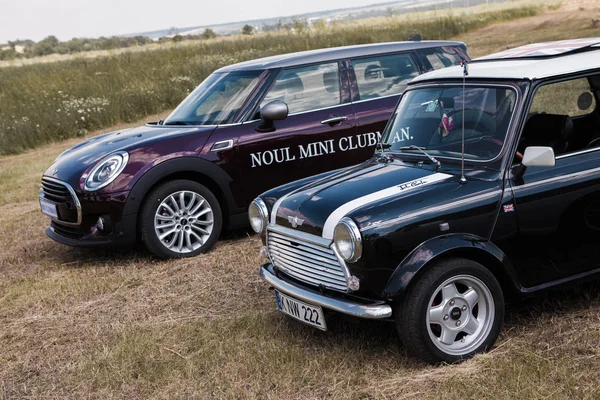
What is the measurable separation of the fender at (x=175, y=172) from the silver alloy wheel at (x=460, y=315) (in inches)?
138

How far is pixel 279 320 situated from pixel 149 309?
3.87 feet

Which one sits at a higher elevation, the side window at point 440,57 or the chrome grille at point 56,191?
the side window at point 440,57

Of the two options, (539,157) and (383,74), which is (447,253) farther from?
(383,74)

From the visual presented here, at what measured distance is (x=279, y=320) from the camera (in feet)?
17.6

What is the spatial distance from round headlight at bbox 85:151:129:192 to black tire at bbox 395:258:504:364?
3656 mm

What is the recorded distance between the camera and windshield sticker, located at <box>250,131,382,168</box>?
748 centimetres

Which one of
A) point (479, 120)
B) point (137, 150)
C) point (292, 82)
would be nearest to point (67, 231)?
point (137, 150)

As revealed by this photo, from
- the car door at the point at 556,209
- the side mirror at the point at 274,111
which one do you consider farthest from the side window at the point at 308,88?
the car door at the point at 556,209

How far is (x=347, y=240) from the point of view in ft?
13.8

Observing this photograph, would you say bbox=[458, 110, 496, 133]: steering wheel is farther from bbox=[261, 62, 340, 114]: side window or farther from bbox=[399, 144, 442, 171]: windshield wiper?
bbox=[261, 62, 340, 114]: side window

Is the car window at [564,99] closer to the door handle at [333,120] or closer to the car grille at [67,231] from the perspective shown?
the door handle at [333,120]

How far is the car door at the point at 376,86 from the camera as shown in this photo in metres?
7.86

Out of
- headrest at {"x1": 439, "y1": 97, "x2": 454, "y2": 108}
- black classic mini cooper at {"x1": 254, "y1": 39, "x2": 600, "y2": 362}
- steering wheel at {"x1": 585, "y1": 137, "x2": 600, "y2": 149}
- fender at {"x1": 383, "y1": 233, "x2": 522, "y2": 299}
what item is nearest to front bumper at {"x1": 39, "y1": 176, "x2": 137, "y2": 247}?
black classic mini cooper at {"x1": 254, "y1": 39, "x2": 600, "y2": 362}

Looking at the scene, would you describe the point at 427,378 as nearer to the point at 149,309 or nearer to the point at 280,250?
the point at 280,250
